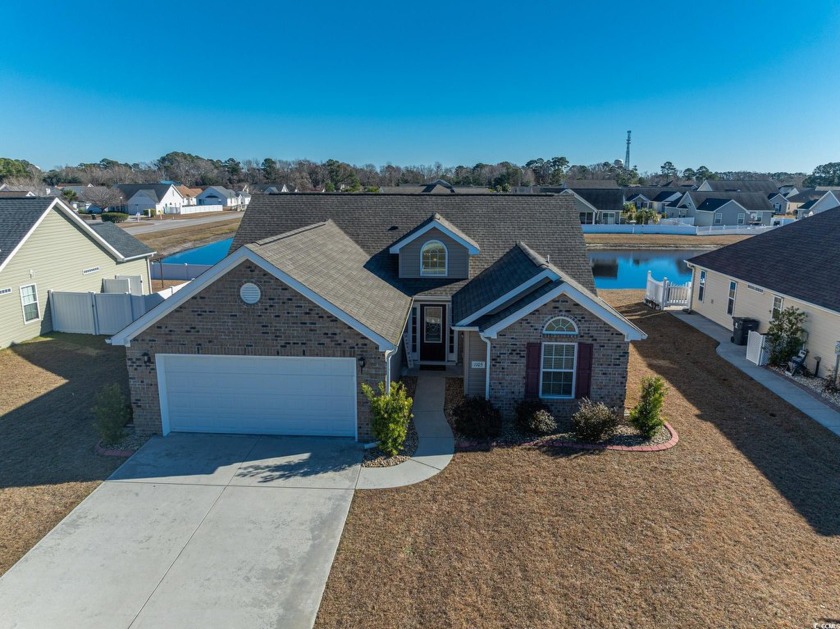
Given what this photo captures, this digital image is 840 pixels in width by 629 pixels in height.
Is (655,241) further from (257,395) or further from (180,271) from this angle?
(257,395)

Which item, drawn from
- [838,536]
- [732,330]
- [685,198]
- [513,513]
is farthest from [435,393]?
[685,198]

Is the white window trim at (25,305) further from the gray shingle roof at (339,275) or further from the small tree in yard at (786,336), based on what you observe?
the small tree in yard at (786,336)

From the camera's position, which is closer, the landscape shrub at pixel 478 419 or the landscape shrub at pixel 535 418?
the landscape shrub at pixel 478 419

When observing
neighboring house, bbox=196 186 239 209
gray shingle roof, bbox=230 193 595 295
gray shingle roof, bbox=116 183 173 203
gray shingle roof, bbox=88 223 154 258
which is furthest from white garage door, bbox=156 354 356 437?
neighboring house, bbox=196 186 239 209

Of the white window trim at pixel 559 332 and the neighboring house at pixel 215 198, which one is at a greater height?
the neighboring house at pixel 215 198

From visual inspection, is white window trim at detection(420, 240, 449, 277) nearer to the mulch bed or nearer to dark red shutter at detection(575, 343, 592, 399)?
dark red shutter at detection(575, 343, 592, 399)

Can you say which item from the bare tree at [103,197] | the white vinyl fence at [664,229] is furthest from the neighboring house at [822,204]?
the bare tree at [103,197]

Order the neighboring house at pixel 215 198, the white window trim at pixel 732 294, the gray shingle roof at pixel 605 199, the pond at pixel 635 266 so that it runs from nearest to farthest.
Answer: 1. the white window trim at pixel 732 294
2. the pond at pixel 635 266
3. the gray shingle roof at pixel 605 199
4. the neighboring house at pixel 215 198
